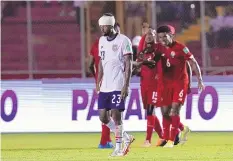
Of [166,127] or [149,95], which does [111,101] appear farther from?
[149,95]

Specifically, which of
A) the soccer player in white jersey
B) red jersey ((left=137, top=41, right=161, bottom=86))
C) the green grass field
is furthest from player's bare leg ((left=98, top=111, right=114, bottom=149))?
the soccer player in white jersey

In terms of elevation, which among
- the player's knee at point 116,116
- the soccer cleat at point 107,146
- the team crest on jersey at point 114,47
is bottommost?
the soccer cleat at point 107,146

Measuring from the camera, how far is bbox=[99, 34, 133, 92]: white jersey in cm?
1534

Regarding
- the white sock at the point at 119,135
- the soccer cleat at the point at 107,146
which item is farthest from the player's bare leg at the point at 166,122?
the white sock at the point at 119,135

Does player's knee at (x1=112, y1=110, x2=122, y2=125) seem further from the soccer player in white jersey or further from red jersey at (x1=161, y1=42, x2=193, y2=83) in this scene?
red jersey at (x1=161, y1=42, x2=193, y2=83)

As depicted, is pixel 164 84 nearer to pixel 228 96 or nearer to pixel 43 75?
pixel 228 96

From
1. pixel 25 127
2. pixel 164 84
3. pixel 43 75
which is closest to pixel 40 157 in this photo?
pixel 164 84

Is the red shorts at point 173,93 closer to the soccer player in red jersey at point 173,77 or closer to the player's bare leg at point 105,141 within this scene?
the soccer player in red jersey at point 173,77

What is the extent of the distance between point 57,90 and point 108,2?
4.09m

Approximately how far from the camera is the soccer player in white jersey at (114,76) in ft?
50.2

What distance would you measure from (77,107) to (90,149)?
446 cm

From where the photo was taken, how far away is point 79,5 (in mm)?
25422

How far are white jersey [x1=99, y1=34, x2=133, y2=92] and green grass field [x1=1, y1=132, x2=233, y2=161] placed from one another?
1.02 meters

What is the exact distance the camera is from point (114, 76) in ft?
50.4
